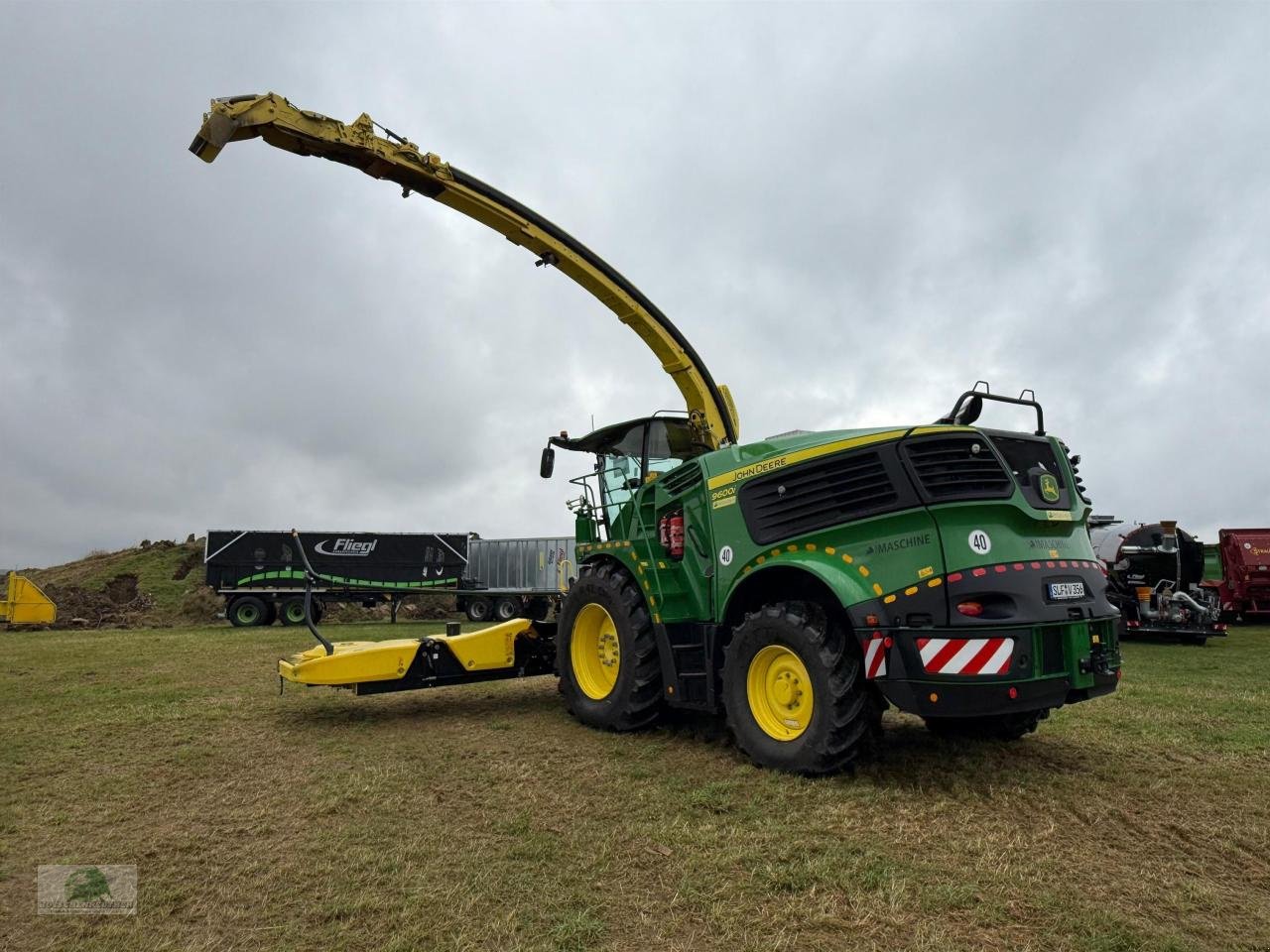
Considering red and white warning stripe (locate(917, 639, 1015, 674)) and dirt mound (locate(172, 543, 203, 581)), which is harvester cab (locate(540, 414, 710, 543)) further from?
dirt mound (locate(172, 543, 203, 581))

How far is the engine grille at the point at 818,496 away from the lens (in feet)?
16.0

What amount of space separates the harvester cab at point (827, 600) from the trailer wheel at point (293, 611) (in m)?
18.1

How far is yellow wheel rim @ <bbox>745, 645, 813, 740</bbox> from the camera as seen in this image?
16.6 ft

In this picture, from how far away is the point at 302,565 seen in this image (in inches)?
957

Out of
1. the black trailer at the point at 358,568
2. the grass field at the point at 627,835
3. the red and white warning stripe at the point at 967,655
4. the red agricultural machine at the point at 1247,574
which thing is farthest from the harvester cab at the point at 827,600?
the red agricultural machine at the point at 1247,574

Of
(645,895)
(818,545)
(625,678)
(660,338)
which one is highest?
(660,338)

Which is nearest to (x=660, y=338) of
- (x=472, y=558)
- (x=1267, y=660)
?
(x=1267, y=660)

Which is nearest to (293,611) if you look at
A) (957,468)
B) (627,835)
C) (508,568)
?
(508,568)

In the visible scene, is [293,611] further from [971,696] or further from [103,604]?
[971,696]

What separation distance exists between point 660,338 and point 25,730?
731cm

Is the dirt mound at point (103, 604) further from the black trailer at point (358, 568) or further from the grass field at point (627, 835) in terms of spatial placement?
the grass field at point (627, 835)

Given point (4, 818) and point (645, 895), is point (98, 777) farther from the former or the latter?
point (645, 895)

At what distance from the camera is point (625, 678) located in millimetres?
6453

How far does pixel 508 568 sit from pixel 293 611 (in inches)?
273
